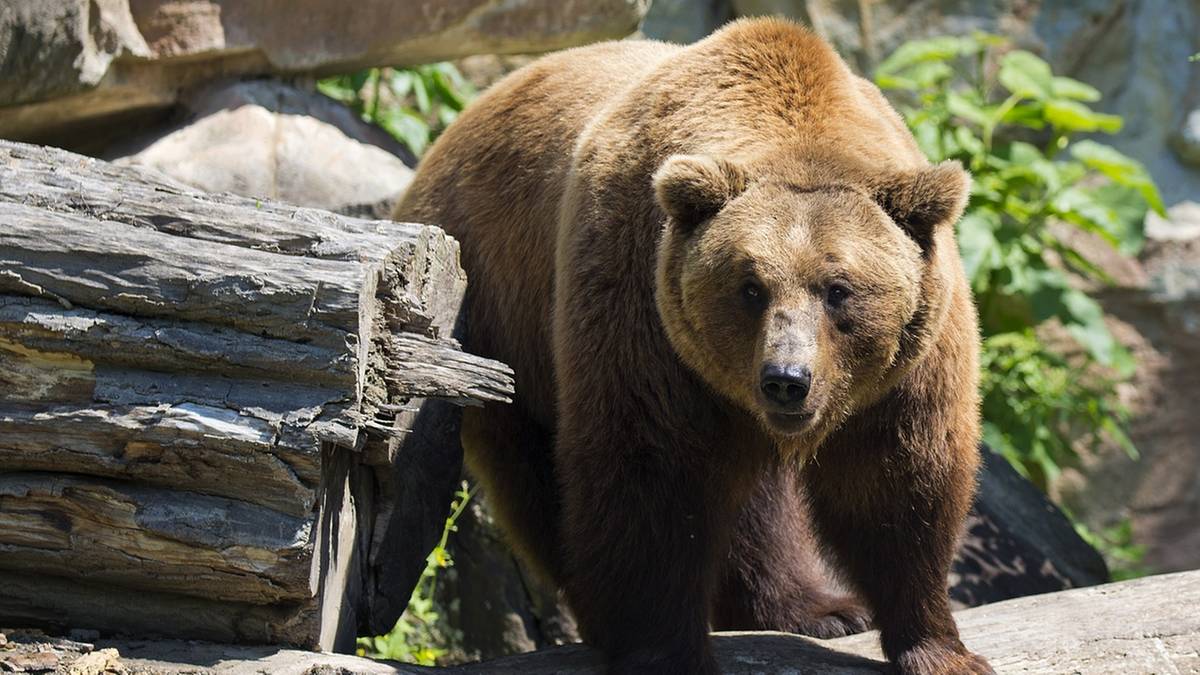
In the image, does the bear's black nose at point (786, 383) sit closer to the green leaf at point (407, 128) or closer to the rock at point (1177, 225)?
the green leaf at point (407, 128)

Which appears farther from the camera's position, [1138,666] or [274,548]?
[1138,666]

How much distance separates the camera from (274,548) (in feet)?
12.7

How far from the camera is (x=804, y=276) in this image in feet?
13.2

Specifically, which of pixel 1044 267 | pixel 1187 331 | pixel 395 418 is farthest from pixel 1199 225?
pixel 395 418

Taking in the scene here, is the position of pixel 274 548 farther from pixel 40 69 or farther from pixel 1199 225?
pixel 1199 225

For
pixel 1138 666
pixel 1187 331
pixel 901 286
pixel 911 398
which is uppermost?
pixel 1187 331

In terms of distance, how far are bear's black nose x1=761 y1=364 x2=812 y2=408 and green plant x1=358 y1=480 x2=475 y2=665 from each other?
2.61 m

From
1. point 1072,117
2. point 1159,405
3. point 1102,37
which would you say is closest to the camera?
point 1072,117

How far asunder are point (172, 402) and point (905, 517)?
2358mm

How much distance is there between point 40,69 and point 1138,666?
508 cm

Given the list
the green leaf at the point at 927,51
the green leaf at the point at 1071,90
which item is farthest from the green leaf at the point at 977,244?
the green leaf at the point at 927,51

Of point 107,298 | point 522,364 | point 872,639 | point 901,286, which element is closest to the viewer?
point 107,298

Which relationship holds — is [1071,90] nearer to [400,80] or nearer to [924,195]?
[400,80]

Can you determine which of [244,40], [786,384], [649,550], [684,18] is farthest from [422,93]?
[786,384]
